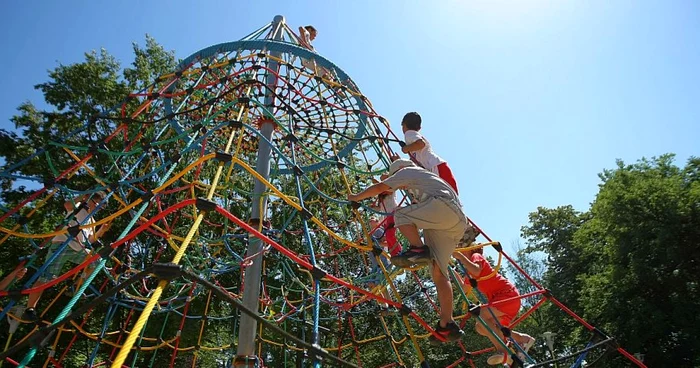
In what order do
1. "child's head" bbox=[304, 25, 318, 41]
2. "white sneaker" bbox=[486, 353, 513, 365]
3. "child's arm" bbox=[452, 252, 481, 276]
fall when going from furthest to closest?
"child's head" bbox=[304, 25, 318, 41] → "child's arm" bbox=[452, 252, 481, 276] → "white sneaker" bbox=[486, 353, 513, 365]

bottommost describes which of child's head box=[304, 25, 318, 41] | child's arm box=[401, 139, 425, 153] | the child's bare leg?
the child's bare leg

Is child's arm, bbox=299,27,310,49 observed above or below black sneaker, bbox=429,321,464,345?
above

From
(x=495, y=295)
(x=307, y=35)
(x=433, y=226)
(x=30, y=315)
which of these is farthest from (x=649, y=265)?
(x=30, y=315)

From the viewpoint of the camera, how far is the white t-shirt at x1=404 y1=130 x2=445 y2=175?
151 inches

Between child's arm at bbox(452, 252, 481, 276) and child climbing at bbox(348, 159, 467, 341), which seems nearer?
child climbing at bbox(348, 159, 467, 341)

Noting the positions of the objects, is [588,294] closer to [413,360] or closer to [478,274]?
[413,360]

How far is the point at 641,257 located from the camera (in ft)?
50.0

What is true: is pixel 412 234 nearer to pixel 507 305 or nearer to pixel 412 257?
pixel 412 257

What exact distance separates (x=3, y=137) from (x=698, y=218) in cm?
2022

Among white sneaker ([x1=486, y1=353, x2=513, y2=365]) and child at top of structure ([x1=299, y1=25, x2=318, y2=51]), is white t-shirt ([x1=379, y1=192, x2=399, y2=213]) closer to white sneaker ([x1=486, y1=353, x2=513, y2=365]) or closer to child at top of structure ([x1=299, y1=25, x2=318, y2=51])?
white sneaker ([x1=486, y1=353, x2=513, y2=365])

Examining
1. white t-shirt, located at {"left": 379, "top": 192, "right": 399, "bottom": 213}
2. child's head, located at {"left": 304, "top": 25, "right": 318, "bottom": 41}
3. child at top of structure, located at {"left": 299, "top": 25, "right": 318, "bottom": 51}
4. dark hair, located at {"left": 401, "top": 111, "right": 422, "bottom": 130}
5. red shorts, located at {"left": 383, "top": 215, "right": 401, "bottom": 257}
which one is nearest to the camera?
dark hair, located at {"left": 401, "top": 111, "right": 422, "bottom": 130}

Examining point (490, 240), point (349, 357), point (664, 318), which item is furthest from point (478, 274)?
point (664, 318)

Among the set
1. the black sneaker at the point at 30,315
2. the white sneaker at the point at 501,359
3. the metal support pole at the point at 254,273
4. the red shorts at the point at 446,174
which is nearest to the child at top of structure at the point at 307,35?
the metal support pole at the point at 254,273

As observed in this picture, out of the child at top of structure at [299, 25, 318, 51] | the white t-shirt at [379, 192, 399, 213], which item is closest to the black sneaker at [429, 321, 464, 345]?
the white t-shirt at [379, 192, 399, 213]
